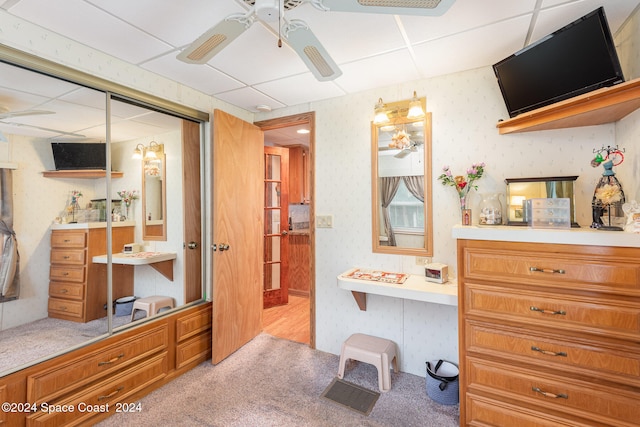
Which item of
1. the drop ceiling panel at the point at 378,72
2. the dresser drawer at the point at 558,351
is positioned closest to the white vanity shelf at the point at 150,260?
the drop ceiling panel at the point at 378,72

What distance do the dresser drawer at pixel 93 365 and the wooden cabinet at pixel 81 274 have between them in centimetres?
26

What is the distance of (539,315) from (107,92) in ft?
10.0

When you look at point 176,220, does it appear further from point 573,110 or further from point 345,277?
point 573,110

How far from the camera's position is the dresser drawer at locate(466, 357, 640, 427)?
1385 millimetres

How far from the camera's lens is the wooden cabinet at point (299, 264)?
4.48m

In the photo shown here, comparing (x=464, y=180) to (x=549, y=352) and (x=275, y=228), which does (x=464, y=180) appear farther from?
(x=275, y=228)

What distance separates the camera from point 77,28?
5.40ft

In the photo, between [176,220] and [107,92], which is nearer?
[107,92]

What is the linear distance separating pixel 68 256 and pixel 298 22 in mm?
2006

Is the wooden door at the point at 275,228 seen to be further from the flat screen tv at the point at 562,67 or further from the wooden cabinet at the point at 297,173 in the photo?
the flat screen tv at the point at 562,67

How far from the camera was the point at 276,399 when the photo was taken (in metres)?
2.09

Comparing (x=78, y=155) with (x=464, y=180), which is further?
(x=464, y=180)

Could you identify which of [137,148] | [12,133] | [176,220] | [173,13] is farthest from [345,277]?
[12,133]

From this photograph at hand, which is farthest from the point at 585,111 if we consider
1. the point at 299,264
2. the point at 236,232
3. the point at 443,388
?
the point at 299,264
